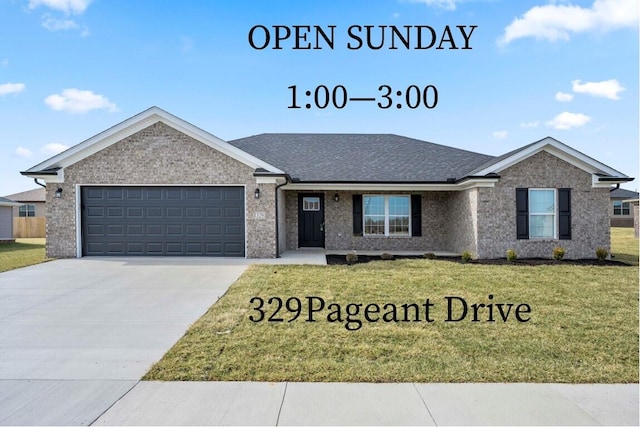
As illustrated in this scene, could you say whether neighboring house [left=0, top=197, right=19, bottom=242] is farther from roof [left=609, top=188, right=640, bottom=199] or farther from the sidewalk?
roof [left=609, top=188, right=640, bottom=199]

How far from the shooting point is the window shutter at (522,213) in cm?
1302

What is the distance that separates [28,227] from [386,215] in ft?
82.7

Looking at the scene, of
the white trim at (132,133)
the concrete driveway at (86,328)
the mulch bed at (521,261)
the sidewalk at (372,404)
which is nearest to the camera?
the sidewalk at (372,404)

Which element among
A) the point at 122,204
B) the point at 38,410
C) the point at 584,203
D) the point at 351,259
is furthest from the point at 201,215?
the point at 584,203

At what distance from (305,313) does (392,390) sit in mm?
Answer: 2820

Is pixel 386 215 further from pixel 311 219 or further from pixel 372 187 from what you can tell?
pixel 311 219

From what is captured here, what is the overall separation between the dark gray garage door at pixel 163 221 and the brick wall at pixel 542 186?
25.9 feet

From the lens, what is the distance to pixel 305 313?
6418 millimetres

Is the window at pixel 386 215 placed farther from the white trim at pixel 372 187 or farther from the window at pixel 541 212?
the window at pixel 541 212

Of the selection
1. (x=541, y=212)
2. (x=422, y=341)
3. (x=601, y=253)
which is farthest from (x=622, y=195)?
(x=422, y=341)

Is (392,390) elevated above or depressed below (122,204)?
below

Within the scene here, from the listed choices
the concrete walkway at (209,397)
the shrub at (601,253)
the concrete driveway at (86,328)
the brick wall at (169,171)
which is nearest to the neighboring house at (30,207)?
the brick wall at (169,171)

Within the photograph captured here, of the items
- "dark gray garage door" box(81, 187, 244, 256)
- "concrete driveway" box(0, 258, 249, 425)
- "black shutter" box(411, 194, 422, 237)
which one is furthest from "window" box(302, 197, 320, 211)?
"concrete driveway" box(0, 258, 249, 425)

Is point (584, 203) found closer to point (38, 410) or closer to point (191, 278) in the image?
point (191, 278)
